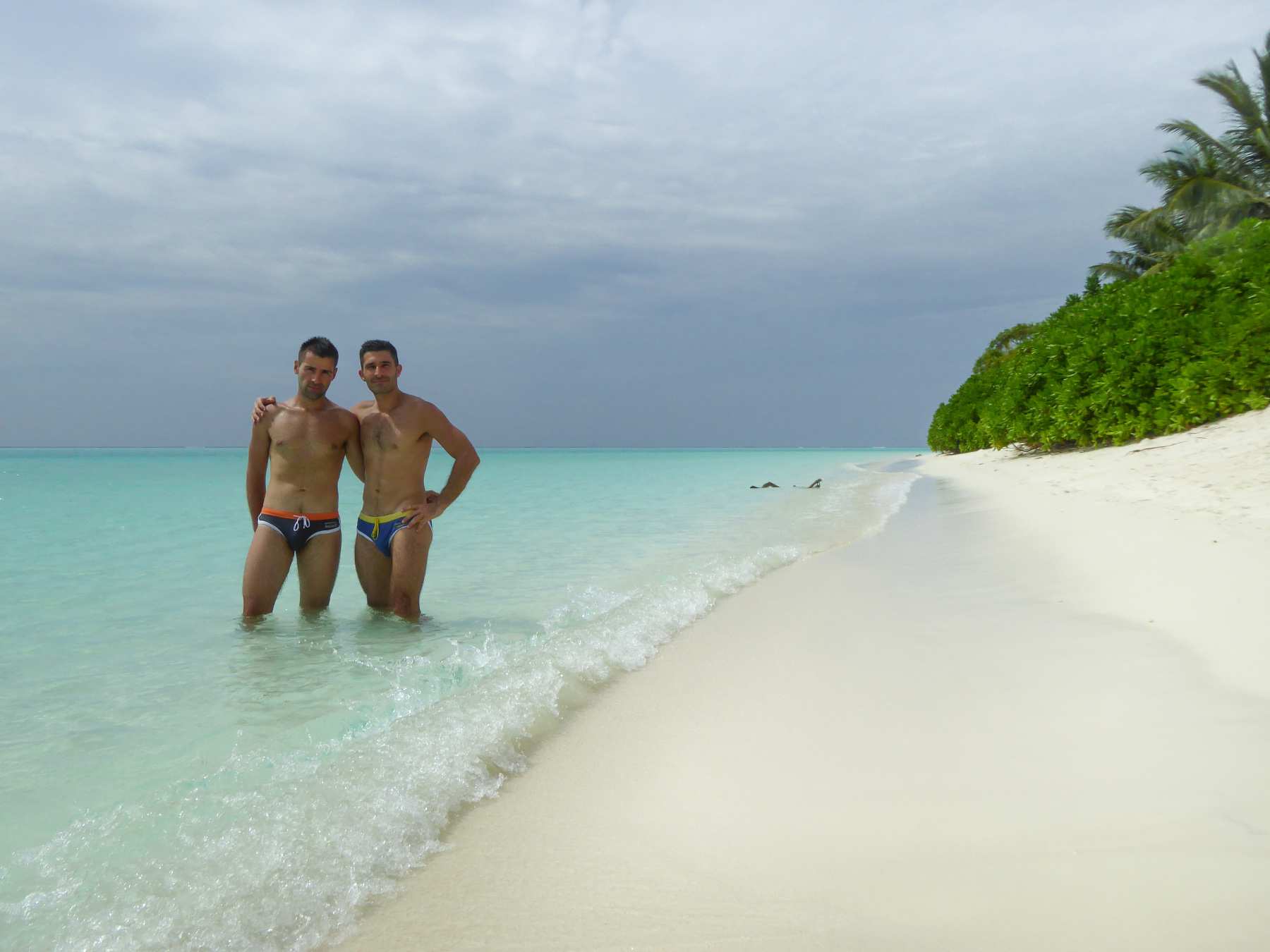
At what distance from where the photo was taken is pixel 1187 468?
1048 cm

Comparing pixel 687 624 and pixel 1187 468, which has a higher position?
pixel 1187 468

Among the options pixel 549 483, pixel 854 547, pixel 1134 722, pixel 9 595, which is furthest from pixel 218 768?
pixel 549 483

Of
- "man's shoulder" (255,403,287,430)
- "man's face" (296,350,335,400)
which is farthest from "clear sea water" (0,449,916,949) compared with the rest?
"man's face" (296,350,335,400)

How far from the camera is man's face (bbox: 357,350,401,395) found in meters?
5.16

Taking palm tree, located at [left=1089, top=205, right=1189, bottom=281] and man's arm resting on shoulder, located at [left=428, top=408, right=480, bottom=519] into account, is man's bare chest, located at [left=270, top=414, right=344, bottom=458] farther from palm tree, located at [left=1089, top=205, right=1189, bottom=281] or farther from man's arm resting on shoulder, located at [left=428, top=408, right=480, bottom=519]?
palm tree, located at [left=1089, top=205, right=1189, bottom=281]

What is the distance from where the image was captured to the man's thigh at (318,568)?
5.48 m

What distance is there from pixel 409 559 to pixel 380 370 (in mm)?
1335

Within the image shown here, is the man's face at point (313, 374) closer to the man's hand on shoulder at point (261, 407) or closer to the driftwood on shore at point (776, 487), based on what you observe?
the man's hand on shoulder at point (261, 407)

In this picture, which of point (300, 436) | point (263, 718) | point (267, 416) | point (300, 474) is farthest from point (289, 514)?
point (263, 718)

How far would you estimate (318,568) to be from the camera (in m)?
5.54

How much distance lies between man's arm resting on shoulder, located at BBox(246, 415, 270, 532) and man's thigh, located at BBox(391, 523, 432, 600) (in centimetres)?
96

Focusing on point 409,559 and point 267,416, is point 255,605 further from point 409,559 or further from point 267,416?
point 267,416

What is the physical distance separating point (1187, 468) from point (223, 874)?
12103mm

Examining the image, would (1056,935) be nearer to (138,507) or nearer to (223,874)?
(223,874)
